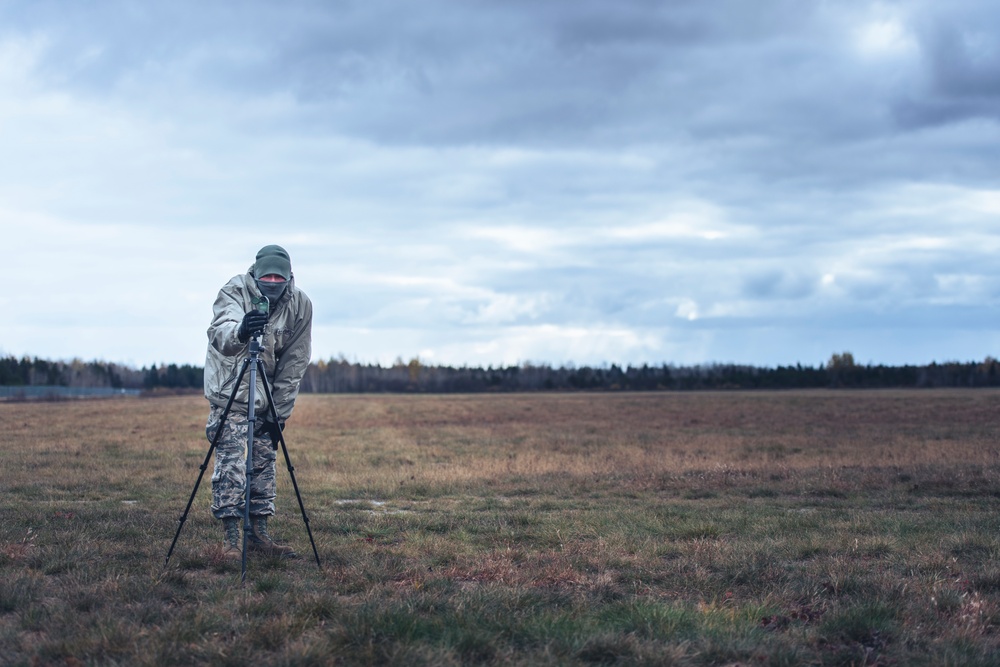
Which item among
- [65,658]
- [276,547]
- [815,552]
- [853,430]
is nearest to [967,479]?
[815,552]

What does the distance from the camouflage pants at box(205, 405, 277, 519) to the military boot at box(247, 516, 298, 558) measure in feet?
0.36

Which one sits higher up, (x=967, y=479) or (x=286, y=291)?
(x=286, y=291)

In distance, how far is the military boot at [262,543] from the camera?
8023 mm

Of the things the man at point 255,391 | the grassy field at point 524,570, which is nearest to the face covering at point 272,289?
the man at point 255,391

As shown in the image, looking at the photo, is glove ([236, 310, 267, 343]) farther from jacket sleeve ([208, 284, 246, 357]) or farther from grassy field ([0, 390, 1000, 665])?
grassy field ([0, 390, 1000, 665])

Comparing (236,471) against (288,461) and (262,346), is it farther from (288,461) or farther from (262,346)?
(262,346)

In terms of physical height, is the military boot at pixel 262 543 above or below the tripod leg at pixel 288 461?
below

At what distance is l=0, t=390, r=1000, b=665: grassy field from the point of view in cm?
505

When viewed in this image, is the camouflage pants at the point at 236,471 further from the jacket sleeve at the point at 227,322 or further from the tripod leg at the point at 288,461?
Answer: the jacket sleeve at the point at 227,322

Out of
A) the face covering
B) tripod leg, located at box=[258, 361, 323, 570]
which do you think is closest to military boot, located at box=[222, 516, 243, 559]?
tripod leg, located at box=[258, 361, 323, 570]

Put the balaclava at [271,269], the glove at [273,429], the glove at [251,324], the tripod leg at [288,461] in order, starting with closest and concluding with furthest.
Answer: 1. the glove at [251,324]
2. the tripod leg at [288,461]
3. the balaclava at [271,269]
4. the glove at [273,429]

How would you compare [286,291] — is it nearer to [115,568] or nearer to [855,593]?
[115,568]

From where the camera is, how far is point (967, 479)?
583 inches

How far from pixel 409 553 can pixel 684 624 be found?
11.0 feet
